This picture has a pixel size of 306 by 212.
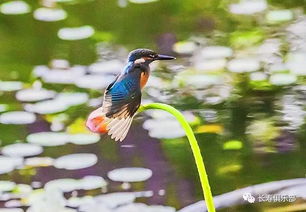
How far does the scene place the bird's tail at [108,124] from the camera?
1.36 m

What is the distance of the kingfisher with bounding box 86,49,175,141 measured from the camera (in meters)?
1.35

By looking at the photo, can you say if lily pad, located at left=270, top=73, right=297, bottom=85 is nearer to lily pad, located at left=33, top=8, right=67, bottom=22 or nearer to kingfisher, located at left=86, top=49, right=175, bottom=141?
kingfisher, located at left=86, top=49, right=175, bottom=141

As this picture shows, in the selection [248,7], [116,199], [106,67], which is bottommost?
[116,199]

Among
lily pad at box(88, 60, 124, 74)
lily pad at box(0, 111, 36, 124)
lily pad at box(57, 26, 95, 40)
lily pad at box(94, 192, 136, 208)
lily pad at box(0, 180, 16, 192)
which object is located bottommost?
lily pad at box(94, 192, 136, 208)

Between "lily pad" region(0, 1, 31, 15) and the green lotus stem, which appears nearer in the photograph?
the green lotus stem

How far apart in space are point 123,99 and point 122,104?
12 millimetres

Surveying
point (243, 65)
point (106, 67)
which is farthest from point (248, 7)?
point (106, 67)

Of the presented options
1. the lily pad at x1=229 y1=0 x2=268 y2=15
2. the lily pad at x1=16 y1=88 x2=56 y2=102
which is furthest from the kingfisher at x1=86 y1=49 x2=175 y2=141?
the lily pad at x1=229 y1=0 x2=268 y2=15

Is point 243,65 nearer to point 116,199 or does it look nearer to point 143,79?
point 143,79

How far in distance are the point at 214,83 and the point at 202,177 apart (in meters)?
0.23

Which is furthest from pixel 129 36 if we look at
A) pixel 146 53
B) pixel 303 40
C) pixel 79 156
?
pixel 303 40

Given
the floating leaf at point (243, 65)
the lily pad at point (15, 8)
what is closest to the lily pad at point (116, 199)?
the floating leaf at point (243, 65)

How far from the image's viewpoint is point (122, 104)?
135 centimetres

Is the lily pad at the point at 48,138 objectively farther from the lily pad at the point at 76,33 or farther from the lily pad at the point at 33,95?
the lily pad at the point at 76,33
